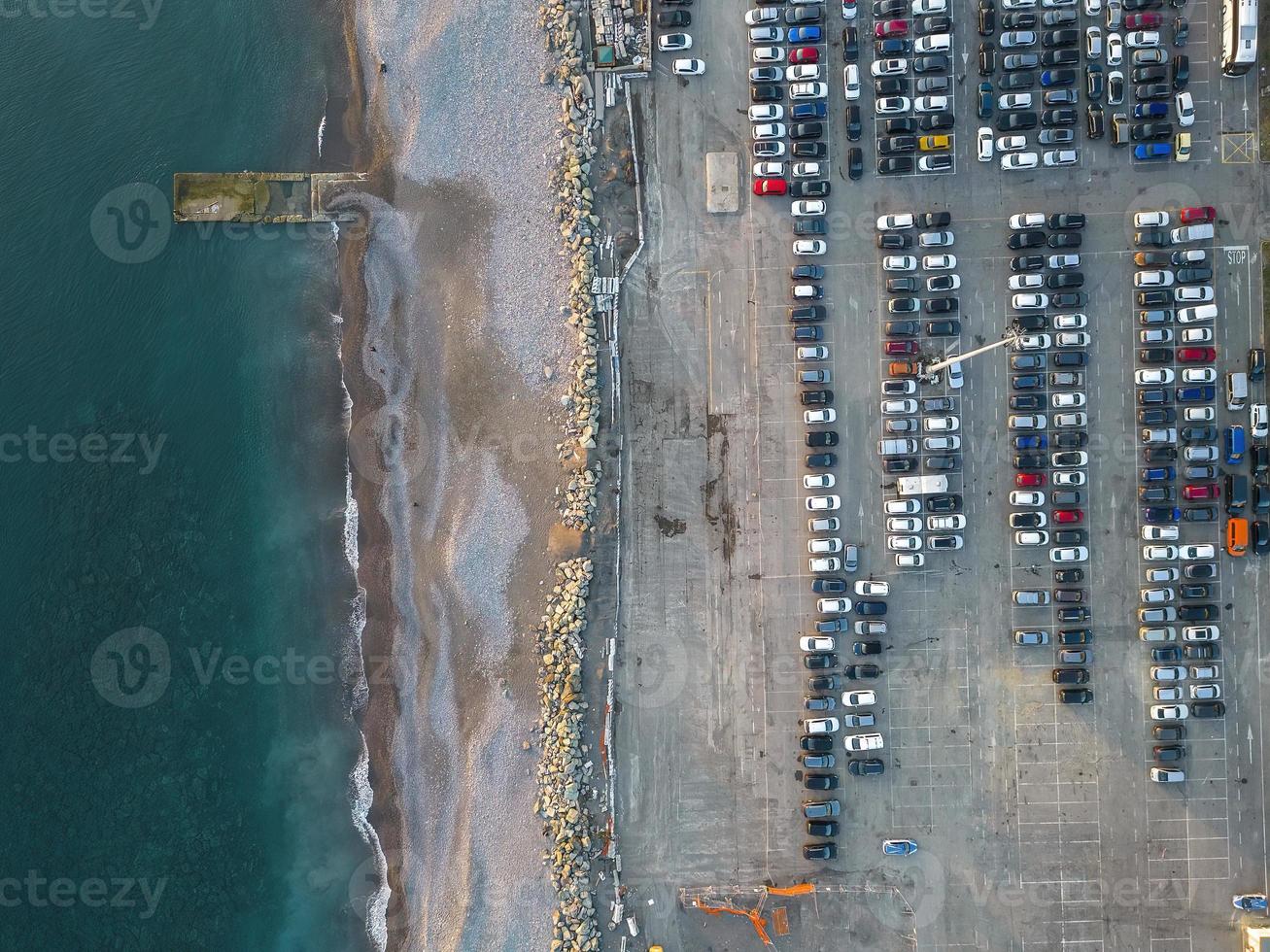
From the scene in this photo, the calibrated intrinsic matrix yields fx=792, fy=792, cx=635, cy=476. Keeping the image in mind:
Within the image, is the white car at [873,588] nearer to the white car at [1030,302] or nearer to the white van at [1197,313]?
the white car at [1030,302]

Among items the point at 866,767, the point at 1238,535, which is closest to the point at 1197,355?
the point at 1238,535

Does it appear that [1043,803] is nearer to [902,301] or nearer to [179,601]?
[902,301]

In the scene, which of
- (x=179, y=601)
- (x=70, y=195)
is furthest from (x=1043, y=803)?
(x=70, y=195)

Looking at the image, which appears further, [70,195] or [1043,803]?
[70,195]

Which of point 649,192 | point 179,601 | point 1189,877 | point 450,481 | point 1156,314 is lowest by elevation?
point 1189,877

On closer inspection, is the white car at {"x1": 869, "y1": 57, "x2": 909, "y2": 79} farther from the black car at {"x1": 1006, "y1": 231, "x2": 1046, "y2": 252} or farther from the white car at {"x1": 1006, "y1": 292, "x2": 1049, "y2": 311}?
the white car at {"x1": 1006, "y1": 292, "x2": 1049, "y2": 311}

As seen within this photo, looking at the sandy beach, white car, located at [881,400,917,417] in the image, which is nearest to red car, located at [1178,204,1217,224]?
white car, located at [881,400,917,417]
